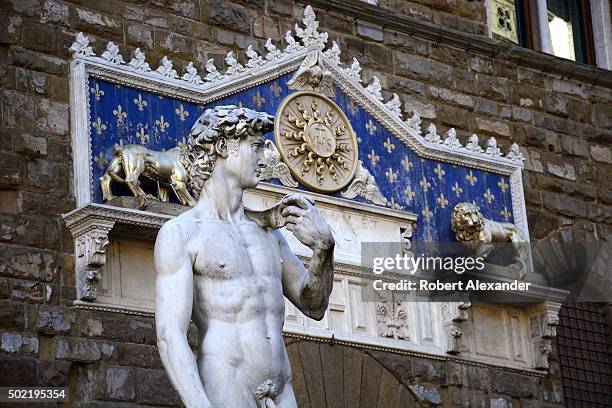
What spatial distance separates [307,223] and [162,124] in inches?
169

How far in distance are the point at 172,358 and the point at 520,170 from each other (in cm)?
715

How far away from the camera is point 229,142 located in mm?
7645

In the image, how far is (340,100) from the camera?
12.8 m

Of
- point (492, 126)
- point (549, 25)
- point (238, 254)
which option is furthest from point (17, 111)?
point (549, 25)

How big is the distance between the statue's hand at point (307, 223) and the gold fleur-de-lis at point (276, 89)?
16.2ft

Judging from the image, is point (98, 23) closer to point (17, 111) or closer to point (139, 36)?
point (139, 36)

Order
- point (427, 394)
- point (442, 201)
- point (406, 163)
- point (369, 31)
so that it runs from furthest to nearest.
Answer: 1. point (369, 31)
2. point (442, 201)
3. point (406, 163)
4. point (427, 394)

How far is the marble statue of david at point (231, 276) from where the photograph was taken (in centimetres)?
718

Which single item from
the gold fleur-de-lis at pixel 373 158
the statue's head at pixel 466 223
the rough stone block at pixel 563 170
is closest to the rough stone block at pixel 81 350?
the gold fleur-de-lis at pixel 373 158

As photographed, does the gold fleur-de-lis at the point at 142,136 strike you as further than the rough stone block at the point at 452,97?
No

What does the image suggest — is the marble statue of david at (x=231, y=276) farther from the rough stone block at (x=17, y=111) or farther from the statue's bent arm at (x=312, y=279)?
the rough stone block at (x=17, y=111)

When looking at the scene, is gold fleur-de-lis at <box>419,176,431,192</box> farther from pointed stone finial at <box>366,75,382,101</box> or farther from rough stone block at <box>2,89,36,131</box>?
rough stone block at <box>2,89,36,131</box>

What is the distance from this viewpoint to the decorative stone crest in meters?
12.3

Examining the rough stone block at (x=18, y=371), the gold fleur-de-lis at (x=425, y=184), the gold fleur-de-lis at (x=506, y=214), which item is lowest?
the rough stone block at (x=18, y=371)
